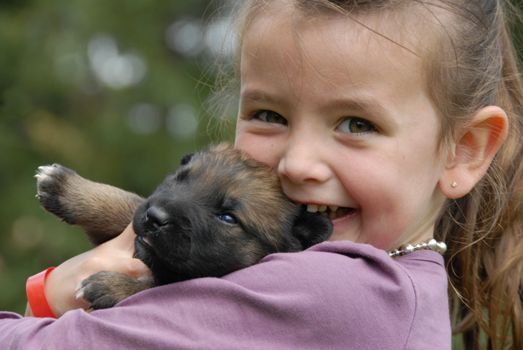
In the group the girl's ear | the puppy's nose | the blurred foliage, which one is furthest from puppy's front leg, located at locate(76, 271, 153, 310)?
the blurred foliage

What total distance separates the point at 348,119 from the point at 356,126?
0.04 m

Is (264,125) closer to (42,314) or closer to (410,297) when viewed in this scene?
(410,297)

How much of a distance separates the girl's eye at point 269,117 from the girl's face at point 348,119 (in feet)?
0.07

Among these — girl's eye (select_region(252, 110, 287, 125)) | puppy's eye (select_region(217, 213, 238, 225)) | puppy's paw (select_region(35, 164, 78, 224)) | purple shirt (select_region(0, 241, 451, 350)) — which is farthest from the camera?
puppy's paw (select_region(35, 164, 78, 224))

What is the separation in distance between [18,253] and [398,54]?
8.55 m

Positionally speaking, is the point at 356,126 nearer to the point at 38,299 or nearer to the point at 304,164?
the point at 304,164

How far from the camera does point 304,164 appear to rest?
134 inches

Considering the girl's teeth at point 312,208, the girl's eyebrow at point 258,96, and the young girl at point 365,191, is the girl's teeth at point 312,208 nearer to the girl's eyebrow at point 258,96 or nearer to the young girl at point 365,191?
the young girl at point 365,191

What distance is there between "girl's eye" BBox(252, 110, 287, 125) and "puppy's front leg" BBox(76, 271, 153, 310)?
0.82 meters

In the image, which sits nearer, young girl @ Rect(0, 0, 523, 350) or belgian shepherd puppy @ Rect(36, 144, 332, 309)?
young girl @ Rect(0, 0, 523, 350)

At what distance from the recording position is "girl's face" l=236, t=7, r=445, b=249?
3408 mm

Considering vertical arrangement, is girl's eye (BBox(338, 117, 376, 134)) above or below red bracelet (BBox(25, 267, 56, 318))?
above

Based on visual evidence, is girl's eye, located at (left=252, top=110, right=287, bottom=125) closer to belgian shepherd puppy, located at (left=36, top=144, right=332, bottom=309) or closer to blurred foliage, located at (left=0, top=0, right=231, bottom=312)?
belgian shepherd puppy, located at (left=36, top=144, right=332, bottom=309)

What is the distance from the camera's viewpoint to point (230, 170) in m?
3.65
